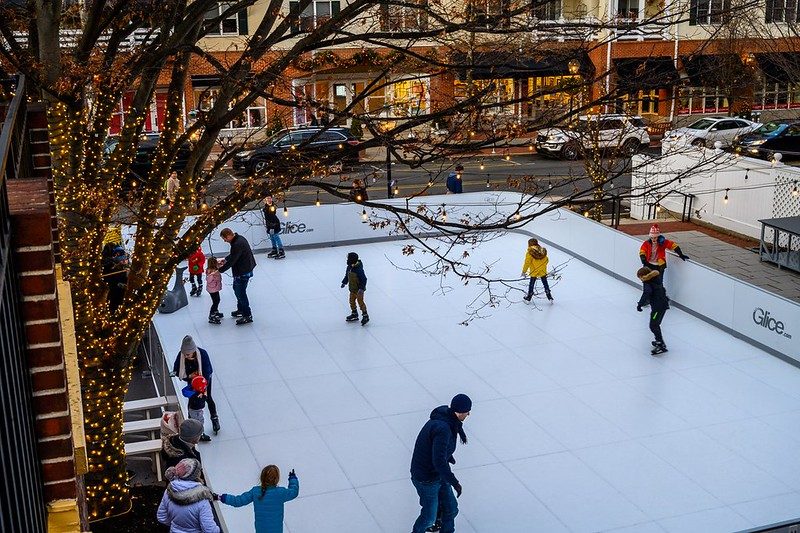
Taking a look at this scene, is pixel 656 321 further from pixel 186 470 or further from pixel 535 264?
pixel 186 470

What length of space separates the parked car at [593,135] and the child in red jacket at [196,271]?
20.7ft

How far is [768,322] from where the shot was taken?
13.9m

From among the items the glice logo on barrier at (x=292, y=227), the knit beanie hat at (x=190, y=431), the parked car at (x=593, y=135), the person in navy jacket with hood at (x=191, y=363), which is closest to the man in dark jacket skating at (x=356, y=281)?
the parked car at (x=593, y=135)

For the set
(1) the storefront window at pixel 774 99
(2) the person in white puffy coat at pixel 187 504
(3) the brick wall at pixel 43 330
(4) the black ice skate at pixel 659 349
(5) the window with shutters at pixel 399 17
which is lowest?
(4) the black ice skate at pixel 659 349

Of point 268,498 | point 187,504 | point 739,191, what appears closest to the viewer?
point 187,504

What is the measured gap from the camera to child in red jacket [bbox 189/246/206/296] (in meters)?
16.9

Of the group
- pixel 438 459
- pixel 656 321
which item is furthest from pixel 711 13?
pixel 656 321

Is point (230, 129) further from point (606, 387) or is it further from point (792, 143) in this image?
point (606, 387)

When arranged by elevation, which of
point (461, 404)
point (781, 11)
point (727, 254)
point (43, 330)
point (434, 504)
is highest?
point (781, 11)

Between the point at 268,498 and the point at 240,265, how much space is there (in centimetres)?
817

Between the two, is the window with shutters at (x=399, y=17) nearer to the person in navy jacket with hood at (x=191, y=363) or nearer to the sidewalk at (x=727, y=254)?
the person in navy jacket with hood at (x=191, y=363)

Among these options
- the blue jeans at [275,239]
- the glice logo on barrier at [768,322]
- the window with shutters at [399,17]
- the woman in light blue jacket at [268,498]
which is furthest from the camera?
the blue jeans at [275,239]

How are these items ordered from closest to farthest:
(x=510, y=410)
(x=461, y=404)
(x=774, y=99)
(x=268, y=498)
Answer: (x=268, y=498)
(x=461, y=404)
(x=510, y=410)
(x=774, y=99)

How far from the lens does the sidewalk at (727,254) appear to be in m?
17.8
